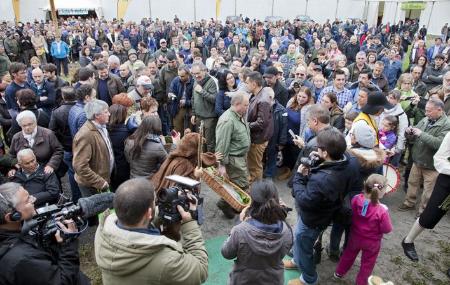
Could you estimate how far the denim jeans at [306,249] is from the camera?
335 cm

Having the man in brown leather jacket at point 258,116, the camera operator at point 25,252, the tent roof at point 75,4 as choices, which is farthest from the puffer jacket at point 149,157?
the tent roof at point 75,4

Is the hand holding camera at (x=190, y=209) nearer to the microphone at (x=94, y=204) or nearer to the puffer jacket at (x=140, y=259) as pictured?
the puffer jacket at (x=140, y=259)

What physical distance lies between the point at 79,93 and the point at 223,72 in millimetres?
2417

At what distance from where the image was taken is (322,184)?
294cm

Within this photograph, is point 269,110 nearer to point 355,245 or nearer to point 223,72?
point 223,72

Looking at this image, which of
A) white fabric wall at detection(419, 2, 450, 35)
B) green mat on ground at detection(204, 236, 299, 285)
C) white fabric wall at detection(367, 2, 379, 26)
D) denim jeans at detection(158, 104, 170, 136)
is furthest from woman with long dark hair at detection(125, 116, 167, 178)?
white fabric wall at detection(367, 2, 379, 26)

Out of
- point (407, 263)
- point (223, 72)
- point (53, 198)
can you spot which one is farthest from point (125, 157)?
point (407, 263)

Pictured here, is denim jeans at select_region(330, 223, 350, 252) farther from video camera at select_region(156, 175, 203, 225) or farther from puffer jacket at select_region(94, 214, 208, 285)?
puffer jacket at select_region(94, 214, 208, 285)

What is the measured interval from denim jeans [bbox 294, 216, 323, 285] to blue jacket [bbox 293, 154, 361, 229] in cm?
12

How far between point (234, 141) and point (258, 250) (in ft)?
7.48

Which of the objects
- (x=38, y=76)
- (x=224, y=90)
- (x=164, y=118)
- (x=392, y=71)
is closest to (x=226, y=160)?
(x=224, y=90)

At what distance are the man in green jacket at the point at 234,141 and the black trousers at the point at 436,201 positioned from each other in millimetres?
2169

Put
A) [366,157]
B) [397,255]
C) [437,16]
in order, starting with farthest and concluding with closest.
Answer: [437,16], [397,255], [366,157]

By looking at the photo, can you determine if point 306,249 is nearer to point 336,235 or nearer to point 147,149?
point 336,235
